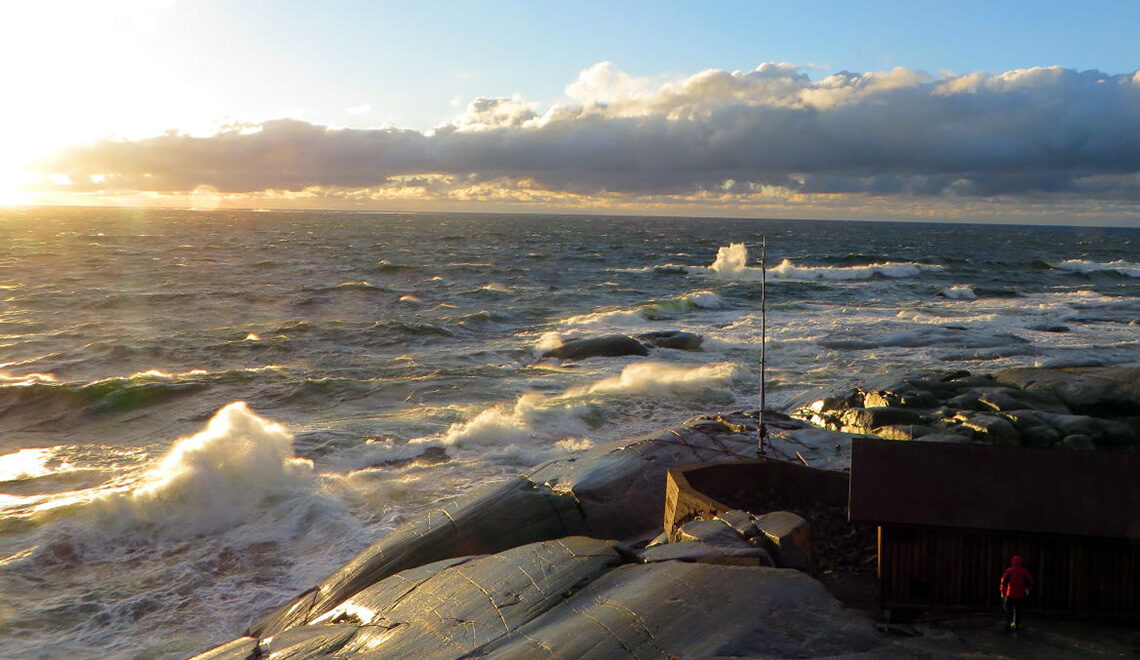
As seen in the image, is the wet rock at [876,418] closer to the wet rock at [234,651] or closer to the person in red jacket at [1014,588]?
the person in red jacket at [1014,588]

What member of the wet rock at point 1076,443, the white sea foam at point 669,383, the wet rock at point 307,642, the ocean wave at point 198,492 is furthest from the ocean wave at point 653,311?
the wet rock at point 307,642

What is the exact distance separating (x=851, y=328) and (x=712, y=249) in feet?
227

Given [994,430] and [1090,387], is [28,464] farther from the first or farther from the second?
[1090,387]

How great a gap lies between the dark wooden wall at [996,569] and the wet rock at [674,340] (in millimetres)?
25053

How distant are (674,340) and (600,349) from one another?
3.84 meters

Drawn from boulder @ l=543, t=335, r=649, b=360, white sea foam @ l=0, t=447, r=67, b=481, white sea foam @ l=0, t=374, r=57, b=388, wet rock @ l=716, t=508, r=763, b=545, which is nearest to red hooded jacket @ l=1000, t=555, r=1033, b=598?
wet rock @ l=716, t=508, r=763, b=545

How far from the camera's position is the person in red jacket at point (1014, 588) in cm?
912

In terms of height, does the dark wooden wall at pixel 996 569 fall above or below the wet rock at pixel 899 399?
above

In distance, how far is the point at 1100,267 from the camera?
81000mm

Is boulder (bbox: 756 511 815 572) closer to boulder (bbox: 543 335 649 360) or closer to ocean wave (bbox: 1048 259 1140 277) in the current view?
boulder (bbox: 543 335 649 360)

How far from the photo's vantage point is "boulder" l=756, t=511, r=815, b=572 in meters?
10.6

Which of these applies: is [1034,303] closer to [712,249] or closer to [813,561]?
[813,561]

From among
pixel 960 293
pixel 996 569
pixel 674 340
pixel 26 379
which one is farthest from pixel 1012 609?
pixel 960 293

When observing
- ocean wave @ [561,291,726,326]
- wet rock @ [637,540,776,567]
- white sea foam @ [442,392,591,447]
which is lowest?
white sea foam @ [442,392,591,447]
